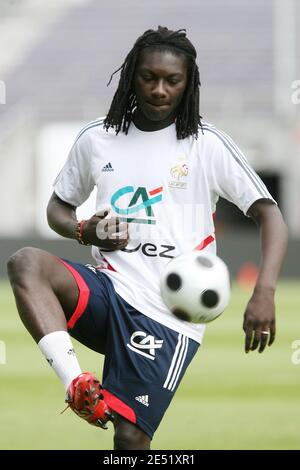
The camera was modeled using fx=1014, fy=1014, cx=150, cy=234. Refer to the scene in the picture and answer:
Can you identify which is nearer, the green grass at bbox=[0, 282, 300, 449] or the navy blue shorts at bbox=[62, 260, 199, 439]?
the navy blue shorts at bbox=[62, 260, 199, 439]

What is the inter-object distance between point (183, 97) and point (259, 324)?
111 centimetres

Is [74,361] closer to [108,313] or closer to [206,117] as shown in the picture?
[108,313]

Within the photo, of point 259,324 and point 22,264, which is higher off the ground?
point 22,264

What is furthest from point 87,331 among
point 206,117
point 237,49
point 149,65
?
point 237,49

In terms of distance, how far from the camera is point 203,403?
270 inches

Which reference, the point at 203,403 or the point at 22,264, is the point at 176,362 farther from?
the point at 203,403

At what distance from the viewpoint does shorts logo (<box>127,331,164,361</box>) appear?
419cm

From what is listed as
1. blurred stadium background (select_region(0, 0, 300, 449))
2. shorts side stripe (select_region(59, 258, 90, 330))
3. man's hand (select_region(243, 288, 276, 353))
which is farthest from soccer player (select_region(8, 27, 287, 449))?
blurred stadium background (select_region(0, 0, 300, 449))

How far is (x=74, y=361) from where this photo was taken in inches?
154

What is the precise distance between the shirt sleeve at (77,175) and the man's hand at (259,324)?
1113 millimetres

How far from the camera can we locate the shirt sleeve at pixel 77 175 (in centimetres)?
454

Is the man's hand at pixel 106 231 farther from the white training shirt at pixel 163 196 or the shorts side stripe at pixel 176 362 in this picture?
the shorts side stripe at pixel 176 362

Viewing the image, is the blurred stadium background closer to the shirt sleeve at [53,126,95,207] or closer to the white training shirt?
the shirt sleeve at [53,126,95,207]
